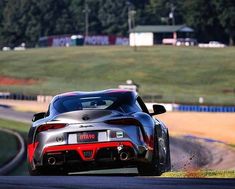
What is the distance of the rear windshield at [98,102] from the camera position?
10.6 m

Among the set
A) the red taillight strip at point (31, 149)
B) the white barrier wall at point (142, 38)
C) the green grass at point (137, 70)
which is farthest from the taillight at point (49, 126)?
the white barrier wall at point (142, 38)

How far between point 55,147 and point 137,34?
397 feet

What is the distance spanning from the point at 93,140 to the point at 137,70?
7211 cm

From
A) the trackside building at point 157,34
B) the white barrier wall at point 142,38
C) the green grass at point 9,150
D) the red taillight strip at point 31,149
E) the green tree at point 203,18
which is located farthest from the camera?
the white barrier wall at point 142,38

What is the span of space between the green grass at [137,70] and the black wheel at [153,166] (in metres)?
46.8

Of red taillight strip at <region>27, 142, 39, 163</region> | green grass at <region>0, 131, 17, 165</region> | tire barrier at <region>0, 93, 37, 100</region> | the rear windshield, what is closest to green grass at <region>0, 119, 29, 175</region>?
green grass at <region>0, 131, 17, 165</region>

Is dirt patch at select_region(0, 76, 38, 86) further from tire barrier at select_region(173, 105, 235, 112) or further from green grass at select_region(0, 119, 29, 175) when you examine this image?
green grass at select_region(0, 119, 29, 175)

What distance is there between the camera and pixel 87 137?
1005 cm

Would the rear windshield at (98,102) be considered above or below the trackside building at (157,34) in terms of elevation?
above

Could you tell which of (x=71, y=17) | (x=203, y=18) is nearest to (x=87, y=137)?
(x=203, y=18)

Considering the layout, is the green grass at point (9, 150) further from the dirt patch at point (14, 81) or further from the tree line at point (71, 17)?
the tree line at point (71, 17)

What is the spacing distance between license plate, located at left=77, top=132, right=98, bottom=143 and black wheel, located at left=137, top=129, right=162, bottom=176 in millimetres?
819

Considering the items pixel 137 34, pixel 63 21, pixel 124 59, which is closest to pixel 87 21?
pixel 63 21

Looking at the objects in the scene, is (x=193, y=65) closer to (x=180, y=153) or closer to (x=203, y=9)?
(x=203, y=9)
